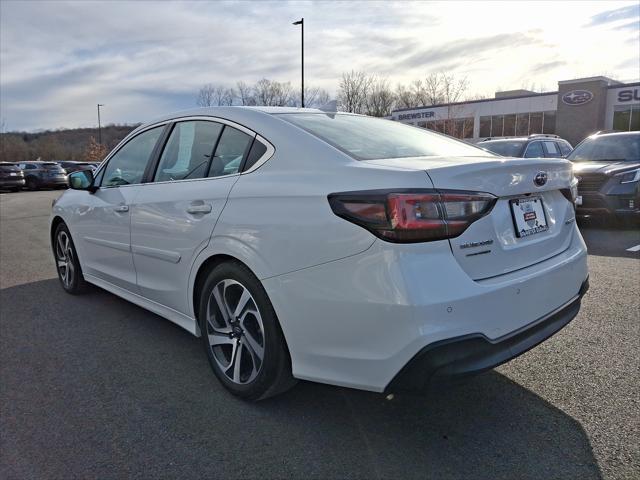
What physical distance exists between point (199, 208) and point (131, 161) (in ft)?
4.83

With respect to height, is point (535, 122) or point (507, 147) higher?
point (535, 122)

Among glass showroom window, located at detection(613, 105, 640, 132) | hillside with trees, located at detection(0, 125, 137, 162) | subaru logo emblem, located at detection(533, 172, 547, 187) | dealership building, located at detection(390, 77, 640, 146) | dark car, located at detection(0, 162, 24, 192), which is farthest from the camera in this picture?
hillside with trees, located at detection(0, 125, 137, 162)

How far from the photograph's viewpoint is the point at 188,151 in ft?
11.5

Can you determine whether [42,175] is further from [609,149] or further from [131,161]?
[609,149]

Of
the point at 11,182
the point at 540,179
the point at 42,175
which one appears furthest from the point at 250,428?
the point at 42,175

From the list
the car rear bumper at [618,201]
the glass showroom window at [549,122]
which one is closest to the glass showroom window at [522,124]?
the glass showroom window at [549,122]

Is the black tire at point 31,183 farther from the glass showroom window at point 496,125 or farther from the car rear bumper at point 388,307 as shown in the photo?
the glass showroom window at point 496,125

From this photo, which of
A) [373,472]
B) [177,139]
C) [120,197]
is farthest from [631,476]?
[120,197]

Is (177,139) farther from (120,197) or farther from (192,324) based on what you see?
(192,324)

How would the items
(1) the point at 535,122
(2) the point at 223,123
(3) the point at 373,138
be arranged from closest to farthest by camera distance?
(3) the point at 373,138 < (2) the point at 223,123 < (1) the point at 535,122

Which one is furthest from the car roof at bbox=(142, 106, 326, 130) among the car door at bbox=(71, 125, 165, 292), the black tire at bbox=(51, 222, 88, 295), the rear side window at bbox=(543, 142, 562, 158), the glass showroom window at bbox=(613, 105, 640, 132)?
the glass showroom window at bbox=(613, 105, 640, 132)

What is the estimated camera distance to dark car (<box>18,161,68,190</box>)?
27656 mm

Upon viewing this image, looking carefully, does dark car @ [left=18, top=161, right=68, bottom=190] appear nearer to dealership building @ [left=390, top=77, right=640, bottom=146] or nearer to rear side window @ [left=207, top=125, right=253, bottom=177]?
dealership building @ [left=390, top=77, right=640, bottom=146]

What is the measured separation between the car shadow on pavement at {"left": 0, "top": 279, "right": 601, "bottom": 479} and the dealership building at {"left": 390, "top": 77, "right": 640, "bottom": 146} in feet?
97.8
